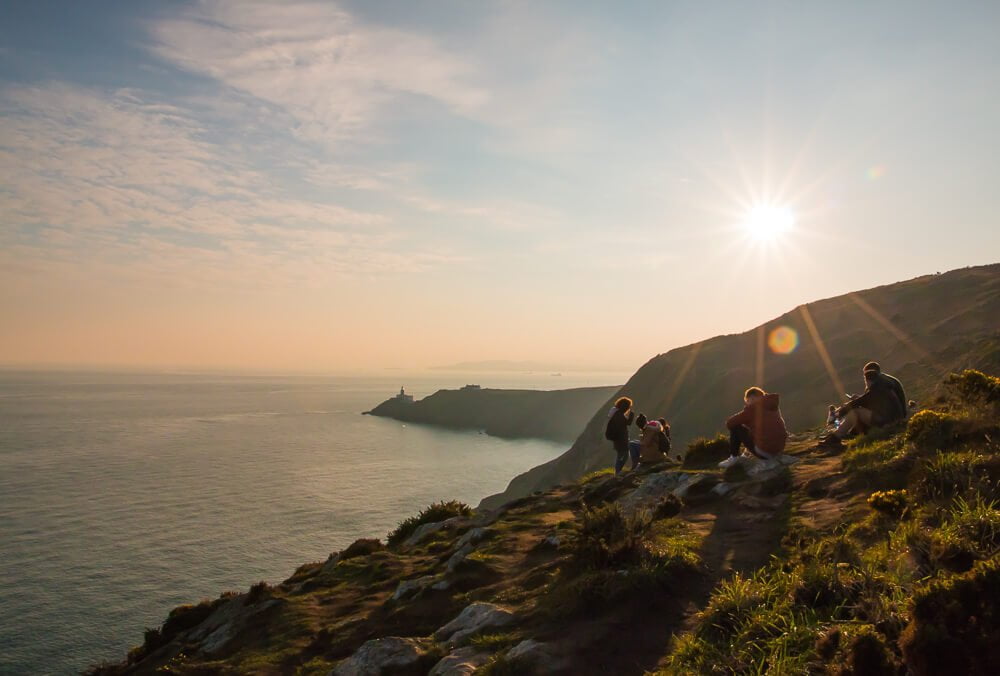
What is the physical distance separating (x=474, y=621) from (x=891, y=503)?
6.98m

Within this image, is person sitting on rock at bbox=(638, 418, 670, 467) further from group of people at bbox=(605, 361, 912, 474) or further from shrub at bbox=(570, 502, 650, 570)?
shrub at bbox=(570, 502, 650, 570)

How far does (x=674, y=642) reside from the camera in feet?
23.2

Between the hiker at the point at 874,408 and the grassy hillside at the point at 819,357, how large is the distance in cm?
1241

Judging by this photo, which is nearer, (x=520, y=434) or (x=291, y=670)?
(x=291, y=670)

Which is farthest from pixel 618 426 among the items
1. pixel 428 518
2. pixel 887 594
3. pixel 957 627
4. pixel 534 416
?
pixel 534 416

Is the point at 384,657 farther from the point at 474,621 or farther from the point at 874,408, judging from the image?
the point at 874,408

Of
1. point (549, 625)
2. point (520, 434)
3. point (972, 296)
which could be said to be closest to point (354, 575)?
point (549, 625)

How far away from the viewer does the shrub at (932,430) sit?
33.8 ft

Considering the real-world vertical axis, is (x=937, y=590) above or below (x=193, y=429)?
above

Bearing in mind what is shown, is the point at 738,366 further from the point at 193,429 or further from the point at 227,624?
the point at 193,429

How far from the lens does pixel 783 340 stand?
6831cm

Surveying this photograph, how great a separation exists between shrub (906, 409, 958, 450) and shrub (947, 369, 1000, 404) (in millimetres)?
1062

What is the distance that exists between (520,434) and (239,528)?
120762 mm

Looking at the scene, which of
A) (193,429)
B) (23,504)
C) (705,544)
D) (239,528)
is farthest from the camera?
(193,429)
